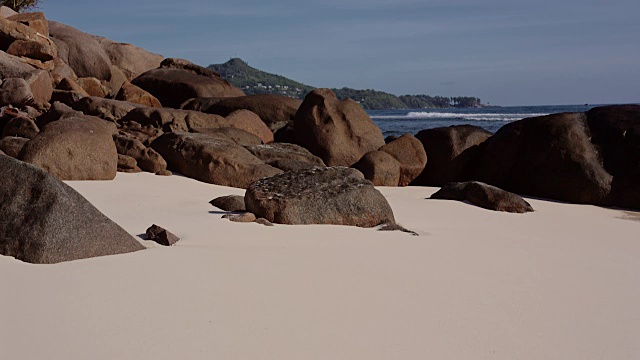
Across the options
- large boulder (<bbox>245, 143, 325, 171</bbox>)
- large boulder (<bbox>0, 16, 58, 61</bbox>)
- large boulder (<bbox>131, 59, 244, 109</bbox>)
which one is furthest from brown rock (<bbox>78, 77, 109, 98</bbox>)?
large boulder (<bbox>245, 143, 325, 171</bbox>)

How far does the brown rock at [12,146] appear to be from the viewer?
9.16 m

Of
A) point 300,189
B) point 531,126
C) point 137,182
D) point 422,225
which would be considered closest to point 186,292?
point 300,189

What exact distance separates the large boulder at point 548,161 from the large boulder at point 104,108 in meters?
6.71

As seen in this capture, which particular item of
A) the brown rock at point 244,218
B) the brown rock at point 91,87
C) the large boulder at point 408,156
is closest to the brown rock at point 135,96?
the brown rock at point 91,87

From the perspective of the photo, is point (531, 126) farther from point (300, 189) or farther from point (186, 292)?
point (186, 292)

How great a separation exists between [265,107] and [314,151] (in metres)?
3.92

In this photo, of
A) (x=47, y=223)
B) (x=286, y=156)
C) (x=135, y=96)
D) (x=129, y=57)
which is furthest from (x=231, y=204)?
(x=129, y=57)

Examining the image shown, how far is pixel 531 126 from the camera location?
1210 cm

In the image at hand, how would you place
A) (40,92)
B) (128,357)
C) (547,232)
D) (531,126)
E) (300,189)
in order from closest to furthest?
(128,357) → (300,189) → (547,232) → (531,126) → (40,92)

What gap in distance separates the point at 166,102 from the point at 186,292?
1651 cm

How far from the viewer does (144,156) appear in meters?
10.1

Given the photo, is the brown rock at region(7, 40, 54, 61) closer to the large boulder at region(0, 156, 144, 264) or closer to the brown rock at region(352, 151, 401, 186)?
the brown rock at region(352, 151, 401, 186)

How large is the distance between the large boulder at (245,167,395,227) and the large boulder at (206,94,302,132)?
9392mm

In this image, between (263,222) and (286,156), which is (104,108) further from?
(263,222)
